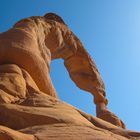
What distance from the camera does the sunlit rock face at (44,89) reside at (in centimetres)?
722

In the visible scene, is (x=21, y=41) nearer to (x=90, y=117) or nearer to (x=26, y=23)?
(x=26, y=23)

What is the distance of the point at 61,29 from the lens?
2272 centimetres

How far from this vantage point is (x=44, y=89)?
42.3 feet

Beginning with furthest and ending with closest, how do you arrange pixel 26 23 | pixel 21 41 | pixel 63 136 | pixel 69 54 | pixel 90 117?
pixel 69 54 < pixel 26 23 < pixel 21 41 < pixel 90 117 < pixel 63 136

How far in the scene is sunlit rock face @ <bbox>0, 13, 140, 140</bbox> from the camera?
722 cm

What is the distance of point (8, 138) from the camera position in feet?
18.7

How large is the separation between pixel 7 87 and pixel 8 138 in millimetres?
4265

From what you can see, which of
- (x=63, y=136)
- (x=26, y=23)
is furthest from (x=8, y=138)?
(x=26, y=23)

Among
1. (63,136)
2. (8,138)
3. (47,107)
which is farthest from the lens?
(47,107)

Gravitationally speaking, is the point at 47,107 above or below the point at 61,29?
below

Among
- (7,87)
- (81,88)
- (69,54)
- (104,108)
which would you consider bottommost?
(7,87)

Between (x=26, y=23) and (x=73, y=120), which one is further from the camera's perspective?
(x=26, y=23)

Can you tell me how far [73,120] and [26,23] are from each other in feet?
32.1

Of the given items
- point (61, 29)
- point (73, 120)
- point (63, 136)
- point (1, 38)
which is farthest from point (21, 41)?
point (61, 29)
